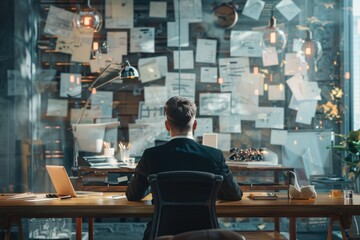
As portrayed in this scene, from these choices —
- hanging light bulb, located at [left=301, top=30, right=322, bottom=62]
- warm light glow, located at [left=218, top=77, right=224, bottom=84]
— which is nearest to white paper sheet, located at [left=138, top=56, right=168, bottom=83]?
warm light glow, located at [left=218, top=77, right=224, bottom=84]

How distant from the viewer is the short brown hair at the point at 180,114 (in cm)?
340

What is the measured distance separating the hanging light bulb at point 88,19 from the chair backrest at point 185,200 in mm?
3977

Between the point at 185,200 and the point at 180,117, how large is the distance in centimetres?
52

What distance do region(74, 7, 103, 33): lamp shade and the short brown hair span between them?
3.57 m

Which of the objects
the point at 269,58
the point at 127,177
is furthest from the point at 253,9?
the point at 127,177

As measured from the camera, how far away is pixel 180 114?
341cm

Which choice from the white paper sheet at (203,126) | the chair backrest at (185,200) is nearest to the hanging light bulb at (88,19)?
the white paper sheet at (203,126)

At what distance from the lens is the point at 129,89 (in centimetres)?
708

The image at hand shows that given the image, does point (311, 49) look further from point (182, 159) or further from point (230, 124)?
point (182, 159)

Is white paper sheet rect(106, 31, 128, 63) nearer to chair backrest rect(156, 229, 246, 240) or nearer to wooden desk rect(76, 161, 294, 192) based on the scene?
wooden desk rect(76, 161, 294, 192)

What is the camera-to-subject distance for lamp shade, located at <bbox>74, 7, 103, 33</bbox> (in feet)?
22.2

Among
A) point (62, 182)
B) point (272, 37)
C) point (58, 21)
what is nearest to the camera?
point (62, 182)

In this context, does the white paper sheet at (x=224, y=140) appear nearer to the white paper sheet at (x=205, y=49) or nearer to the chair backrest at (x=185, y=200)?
the white paper sheet at (x=205, y=49)

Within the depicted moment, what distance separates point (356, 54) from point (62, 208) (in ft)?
14.7
